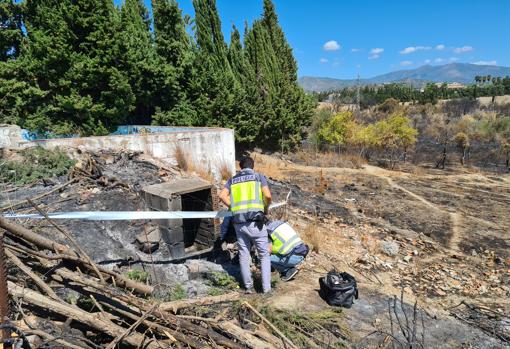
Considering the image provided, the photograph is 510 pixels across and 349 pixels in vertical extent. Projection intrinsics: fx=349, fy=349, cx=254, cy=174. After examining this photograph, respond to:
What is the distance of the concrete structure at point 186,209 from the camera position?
5383 millimetres

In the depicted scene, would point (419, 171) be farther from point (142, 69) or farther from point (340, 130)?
point (142, 69)

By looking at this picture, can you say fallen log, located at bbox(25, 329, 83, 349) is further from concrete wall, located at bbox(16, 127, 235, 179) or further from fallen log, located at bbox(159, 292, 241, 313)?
concrete wall, located at bbox(16, 127, 235, 179)

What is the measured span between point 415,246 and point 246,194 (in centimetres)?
639

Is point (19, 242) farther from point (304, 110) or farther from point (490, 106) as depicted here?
point (490, 106)

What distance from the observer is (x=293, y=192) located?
1254cm

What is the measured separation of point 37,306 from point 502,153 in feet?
85.5

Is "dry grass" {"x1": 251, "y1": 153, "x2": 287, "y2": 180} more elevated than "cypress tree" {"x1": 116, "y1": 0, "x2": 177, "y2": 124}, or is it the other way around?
"cypress tree" {"x1": 116, "y1": 0, "x2": 177, "y2": 124}

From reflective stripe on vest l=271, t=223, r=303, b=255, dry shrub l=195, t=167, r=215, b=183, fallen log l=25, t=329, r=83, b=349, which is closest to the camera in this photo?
fallen log l=25, t=329, r=83, b=349

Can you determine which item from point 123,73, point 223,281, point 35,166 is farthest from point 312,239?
point 123,73

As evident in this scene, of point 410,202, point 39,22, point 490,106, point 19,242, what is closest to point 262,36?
point 39,22

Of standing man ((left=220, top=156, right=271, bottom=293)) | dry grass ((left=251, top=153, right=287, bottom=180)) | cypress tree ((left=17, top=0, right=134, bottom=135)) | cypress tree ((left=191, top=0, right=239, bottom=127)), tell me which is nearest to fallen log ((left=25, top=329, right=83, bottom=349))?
standing man ((left=220, top=156, right=271, bottom=293))

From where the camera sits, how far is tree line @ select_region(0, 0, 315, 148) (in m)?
12.5

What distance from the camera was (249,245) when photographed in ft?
15.0

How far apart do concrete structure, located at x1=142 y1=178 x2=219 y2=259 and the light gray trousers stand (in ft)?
4.50
